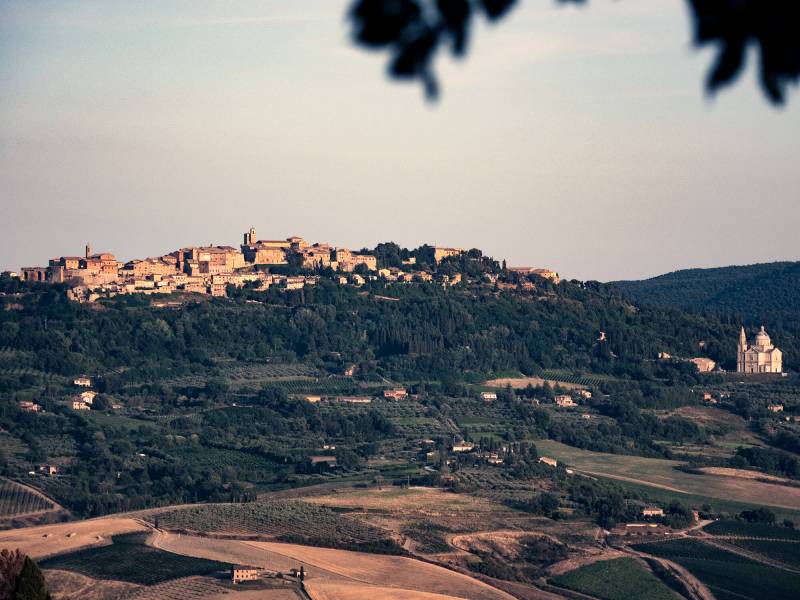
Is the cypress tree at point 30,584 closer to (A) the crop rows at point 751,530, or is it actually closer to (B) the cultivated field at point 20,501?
(B) the cultivated field at point 20,501

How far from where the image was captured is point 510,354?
121188 millimetres

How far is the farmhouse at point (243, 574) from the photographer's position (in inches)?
2121

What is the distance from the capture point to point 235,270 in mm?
130250

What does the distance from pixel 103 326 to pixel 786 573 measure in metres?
67.0

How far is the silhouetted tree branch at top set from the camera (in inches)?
182

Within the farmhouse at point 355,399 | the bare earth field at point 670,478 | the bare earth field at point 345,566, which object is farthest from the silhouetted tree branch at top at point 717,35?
the farmhouse at point 355,399

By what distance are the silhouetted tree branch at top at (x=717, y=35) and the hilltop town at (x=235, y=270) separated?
11673cm

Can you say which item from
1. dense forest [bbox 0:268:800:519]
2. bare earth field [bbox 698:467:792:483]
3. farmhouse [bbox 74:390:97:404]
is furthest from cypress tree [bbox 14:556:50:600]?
farmhouse [bbox 74:390:97:404]

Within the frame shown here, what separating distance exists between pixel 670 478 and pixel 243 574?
34.9 meters

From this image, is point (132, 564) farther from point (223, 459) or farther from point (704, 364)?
point (704, 364)

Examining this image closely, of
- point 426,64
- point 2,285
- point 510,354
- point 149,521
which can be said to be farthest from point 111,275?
point 426,64

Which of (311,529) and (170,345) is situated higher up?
(170,345)

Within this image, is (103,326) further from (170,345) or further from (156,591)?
(156,591)

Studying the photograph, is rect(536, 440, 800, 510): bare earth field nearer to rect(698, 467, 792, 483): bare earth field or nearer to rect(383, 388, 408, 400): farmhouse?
rect(698, 467, 792, 483): bare earth field
